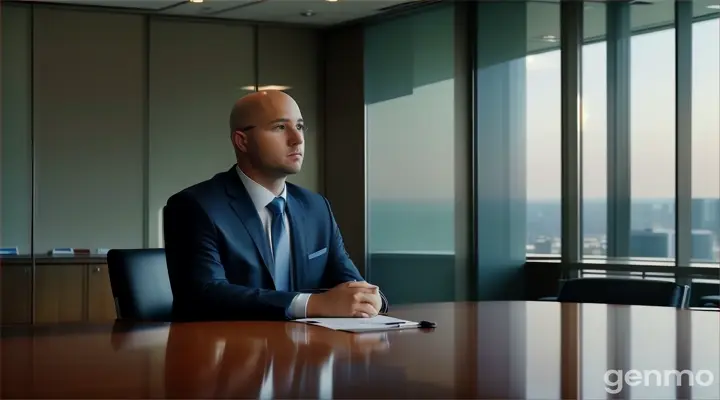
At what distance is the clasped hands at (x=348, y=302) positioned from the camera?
2.67m

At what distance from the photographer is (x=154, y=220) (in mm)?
8891

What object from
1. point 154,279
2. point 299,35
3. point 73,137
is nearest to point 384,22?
point 299,35

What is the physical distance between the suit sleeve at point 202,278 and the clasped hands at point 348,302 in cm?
7

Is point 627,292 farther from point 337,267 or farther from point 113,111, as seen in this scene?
point 113,111

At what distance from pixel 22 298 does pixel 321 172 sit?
2.88 meters

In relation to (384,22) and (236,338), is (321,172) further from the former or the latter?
(236,338)

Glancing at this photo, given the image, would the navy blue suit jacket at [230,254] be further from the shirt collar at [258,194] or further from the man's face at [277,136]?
the man's face at [277,136]

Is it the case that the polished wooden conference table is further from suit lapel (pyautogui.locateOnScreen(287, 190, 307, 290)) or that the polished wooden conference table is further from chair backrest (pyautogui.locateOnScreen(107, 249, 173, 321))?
chair backrest (pyautogui.locateOnScreen(107, 249, 173, 321))

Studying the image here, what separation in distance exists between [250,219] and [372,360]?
1.03 m

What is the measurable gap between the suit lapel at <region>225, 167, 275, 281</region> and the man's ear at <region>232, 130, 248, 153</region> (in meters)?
0.12

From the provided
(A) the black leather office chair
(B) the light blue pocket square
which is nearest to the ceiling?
(A) the black leather office chair

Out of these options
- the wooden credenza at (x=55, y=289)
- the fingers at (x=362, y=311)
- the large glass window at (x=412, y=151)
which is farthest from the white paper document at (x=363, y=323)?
the large glass window at (x=412, y=151)

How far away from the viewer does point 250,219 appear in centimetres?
291

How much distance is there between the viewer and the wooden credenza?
819 cm
